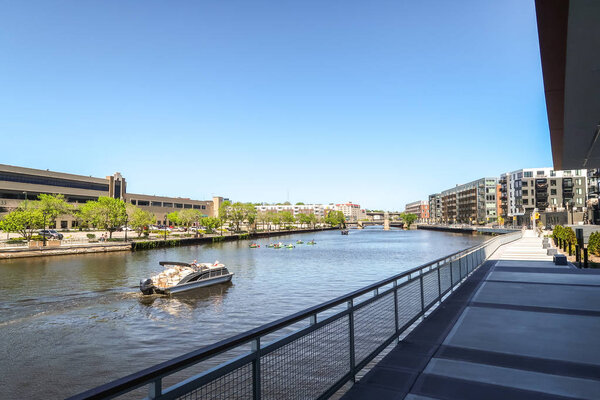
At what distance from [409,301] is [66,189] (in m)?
111

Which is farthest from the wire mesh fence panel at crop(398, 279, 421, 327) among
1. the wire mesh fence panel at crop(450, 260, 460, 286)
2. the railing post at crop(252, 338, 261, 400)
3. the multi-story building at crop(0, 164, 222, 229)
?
the multi-story building at crop(0, 164, 222, 229)

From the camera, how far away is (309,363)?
16.1 ft

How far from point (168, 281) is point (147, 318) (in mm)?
6982

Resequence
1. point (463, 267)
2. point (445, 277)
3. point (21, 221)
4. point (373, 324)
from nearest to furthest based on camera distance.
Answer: point (373, 324)
point (445, 277)
point (463, 267)
point (21, 221)

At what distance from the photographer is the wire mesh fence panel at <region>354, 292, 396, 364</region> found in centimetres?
605

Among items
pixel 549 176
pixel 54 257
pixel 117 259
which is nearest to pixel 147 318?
pixel 117 259

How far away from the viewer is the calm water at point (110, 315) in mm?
13633

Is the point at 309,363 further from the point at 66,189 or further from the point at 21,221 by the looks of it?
the point at 66,189

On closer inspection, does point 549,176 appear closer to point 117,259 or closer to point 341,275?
point 341,275

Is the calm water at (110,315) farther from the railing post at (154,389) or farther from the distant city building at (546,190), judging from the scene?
the distant city building at (546,190)

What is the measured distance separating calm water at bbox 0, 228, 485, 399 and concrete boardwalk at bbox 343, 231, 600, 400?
34.7 feet

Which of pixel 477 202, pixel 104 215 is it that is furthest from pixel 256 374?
pixel 477 202

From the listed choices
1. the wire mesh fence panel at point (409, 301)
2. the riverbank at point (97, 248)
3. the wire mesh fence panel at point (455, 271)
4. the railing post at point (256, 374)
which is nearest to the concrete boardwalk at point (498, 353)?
the wire mesh fence panel at point (409, 301)

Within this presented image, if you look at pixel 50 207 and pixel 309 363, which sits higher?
pixel 50 207
